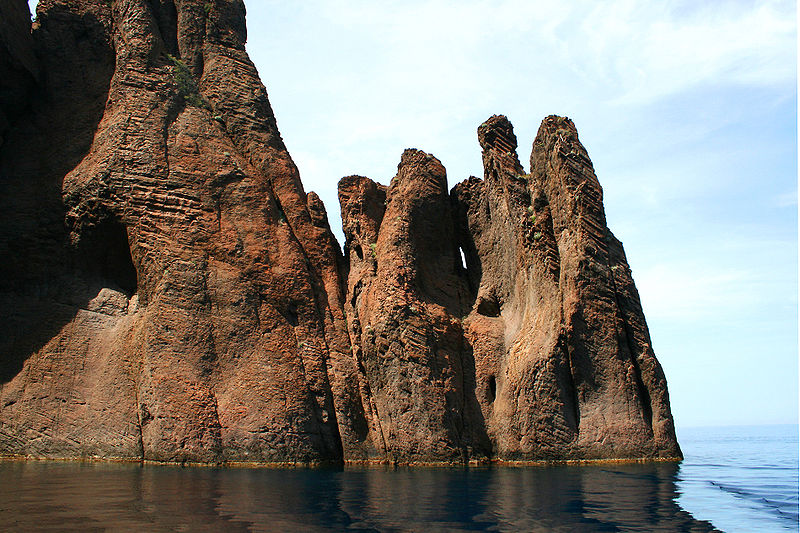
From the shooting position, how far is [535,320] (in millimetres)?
20609

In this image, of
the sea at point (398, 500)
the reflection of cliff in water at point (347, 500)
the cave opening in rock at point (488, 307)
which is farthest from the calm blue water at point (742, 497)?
the cave opening in rock at point (488, 307)

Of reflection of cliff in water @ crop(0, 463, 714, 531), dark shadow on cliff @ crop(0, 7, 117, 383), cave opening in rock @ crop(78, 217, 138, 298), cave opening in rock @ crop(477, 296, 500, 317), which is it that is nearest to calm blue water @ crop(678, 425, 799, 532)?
reflection of cliff in water @ crop(0, 463, 714, 531)

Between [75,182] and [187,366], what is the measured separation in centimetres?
793

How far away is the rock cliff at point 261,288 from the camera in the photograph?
62.7ft

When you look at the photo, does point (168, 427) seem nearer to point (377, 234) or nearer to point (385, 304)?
point (385, 304)

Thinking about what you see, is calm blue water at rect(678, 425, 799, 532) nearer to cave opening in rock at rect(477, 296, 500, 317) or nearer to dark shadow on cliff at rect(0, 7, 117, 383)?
Result: cave opening in rock at rect(477, 296, 500, 317)

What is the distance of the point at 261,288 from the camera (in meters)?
22.0

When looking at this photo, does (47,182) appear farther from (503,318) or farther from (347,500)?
(347,500)

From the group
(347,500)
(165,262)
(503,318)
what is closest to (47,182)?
(165,262)

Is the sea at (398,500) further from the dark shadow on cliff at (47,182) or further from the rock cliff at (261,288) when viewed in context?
the dark shadow on cliff at (47,182)

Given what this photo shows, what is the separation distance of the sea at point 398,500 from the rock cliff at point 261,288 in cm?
236

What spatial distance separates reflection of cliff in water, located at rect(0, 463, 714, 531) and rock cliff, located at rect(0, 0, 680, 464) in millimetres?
2858

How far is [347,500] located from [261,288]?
456 inches

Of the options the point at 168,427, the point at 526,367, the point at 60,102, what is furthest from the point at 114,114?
the point at 526,367
